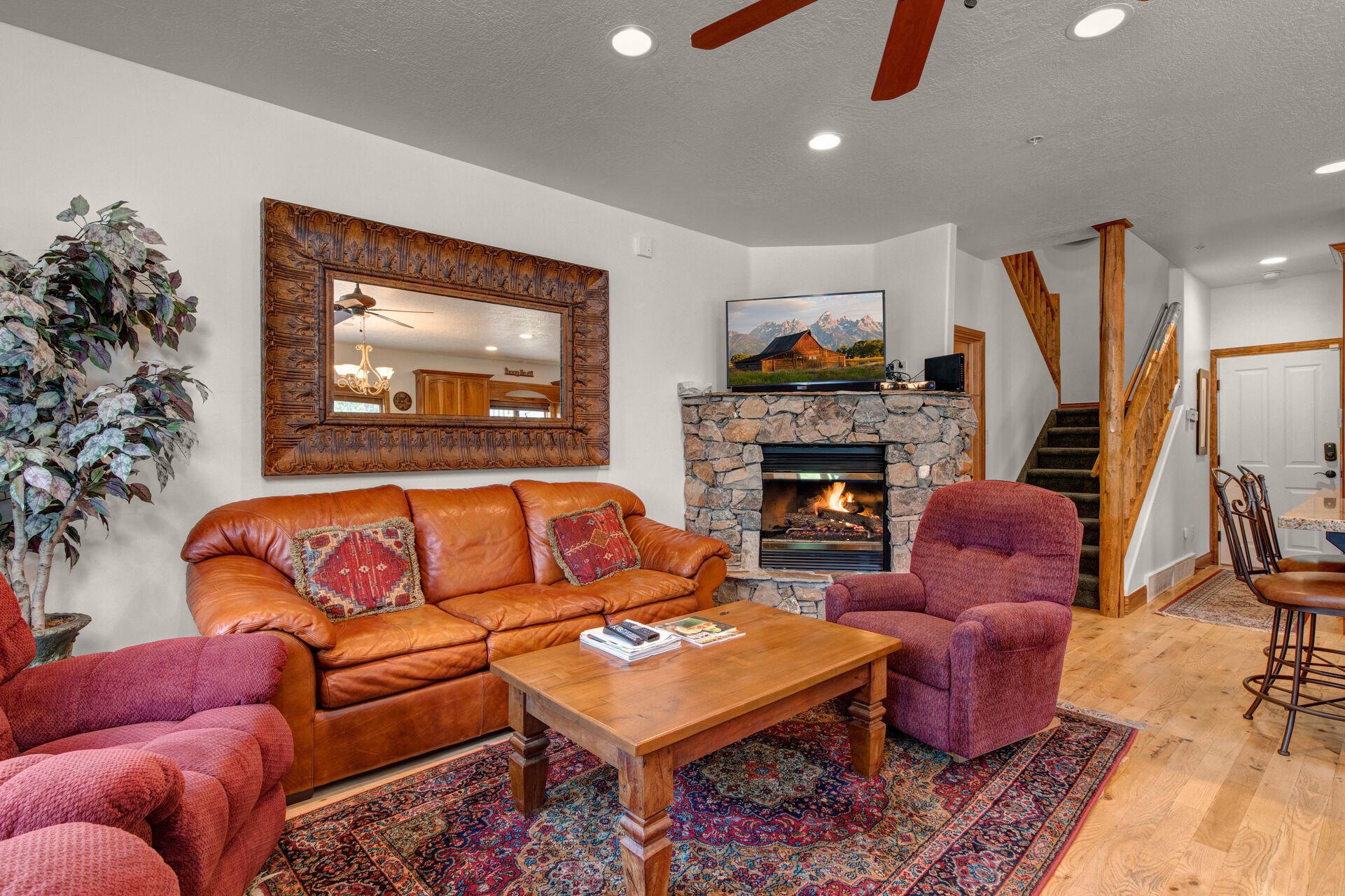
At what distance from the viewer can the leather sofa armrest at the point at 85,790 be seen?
0.89 meters

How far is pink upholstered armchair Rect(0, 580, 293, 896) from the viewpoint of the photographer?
0.85 m

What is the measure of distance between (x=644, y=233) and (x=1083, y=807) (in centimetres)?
365

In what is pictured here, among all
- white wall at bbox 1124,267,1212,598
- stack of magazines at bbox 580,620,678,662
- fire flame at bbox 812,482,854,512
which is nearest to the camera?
stack of magazines at bbox 580,620,678,662

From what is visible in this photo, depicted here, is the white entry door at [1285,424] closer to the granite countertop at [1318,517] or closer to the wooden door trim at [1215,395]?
the wooden door trim at [1215,395]

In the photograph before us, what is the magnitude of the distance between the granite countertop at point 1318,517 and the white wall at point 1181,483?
159 centimetres

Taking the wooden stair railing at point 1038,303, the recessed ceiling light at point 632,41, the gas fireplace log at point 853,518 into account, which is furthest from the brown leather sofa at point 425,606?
the wooden stair railing at point 1038,303

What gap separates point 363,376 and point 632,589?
1622mm

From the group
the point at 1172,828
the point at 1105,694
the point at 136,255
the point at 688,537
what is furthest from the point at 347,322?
the point at 1105,694

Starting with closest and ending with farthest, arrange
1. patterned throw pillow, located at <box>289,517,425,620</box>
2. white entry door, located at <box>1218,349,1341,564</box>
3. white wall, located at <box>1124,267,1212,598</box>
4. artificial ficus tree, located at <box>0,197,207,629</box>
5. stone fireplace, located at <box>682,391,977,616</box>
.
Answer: artificial ficus tree, located at <box>0,197,207,629</box> < patterned throw pillow, located at <box>289,517,425,620</box> < stone fireplace, located at <box>682,391,977,616</box> < white wall, located at <box>1124,267,1212,598</box> < white entry door, located at <box>1218,349,1341,564</box>

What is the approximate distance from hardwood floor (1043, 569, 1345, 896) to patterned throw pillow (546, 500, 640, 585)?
2106 millimetres

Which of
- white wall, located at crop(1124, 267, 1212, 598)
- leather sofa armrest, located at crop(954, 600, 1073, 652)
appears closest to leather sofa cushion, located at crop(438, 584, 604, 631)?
leather sofa armrest, located at crop(954, 600, 1073, 652)

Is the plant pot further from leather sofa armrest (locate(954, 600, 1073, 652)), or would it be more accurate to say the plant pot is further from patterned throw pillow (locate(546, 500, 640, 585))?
leather sofa armrest (locate(954, 600, 1073, 652))

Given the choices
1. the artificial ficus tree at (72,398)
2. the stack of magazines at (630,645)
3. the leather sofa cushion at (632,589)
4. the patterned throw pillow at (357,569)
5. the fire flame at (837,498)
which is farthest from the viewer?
the fire flame at (837,498)

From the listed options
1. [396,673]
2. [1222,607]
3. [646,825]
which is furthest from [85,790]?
[1222,607]
